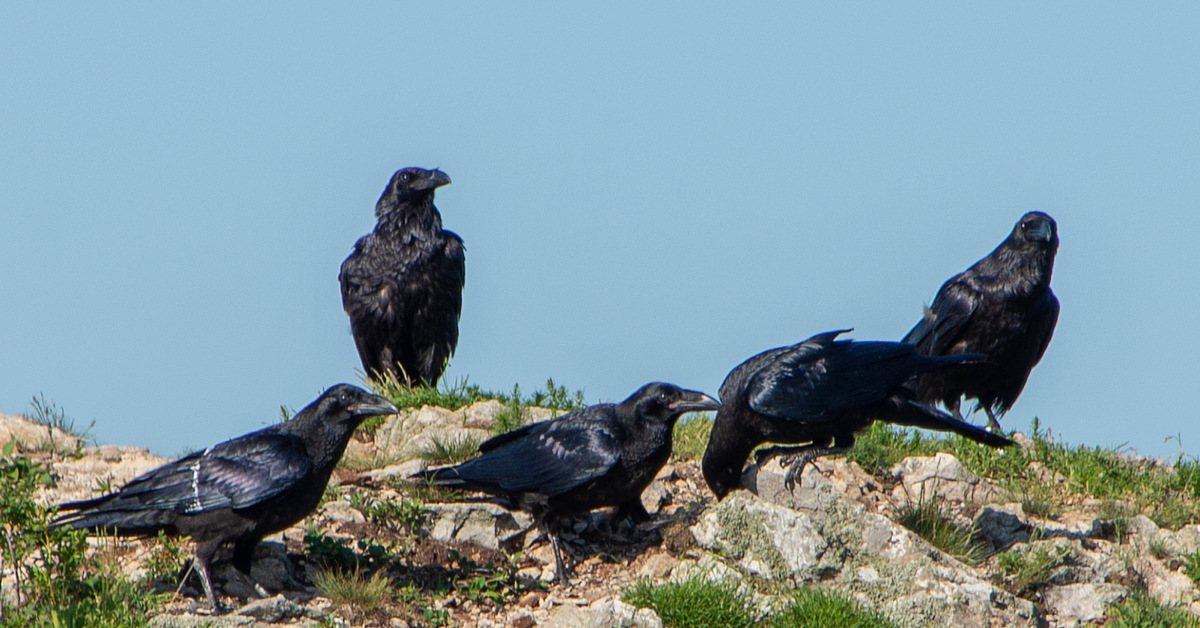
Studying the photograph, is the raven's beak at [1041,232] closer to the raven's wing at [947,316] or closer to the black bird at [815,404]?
the raven's wing at [947,316]

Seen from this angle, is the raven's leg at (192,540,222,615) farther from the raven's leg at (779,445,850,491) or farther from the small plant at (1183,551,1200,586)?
the small plant at (1183,551,1200,586)

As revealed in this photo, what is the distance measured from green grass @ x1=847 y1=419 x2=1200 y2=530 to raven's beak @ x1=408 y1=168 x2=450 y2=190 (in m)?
4.73

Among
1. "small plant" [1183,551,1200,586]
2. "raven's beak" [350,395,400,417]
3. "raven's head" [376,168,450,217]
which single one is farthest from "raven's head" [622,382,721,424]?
"raven's head" [376,168,450,217]

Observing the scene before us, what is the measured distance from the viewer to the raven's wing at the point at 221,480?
6.51 metres

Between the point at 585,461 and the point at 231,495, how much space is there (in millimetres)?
1884

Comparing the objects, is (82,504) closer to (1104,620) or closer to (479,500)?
(479,500)

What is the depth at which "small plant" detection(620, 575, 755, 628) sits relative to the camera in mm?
6570

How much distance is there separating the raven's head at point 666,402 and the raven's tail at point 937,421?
3.80 ft

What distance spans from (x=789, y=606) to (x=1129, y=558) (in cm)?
255

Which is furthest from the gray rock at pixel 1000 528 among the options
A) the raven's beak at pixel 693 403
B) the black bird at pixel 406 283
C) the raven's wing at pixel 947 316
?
the black bird at pixel 406 283

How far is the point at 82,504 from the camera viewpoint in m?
6.64

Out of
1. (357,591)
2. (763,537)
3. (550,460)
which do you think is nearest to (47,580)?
(357,591)

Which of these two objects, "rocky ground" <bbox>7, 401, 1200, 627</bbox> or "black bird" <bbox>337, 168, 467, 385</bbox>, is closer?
"rocky ground" <bbox>7, 401, 1200, 627</bbox>

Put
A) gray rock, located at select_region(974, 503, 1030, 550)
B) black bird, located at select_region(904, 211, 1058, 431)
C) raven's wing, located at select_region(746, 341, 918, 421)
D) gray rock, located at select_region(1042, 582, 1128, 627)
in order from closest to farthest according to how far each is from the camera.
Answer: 1. gray rock, located at select_region(1042, 582, 1128, 627)
2. raven's wing, located at select_region(746, 341, 918, 421)
3. gray rock, located at select_region(974, 503, 1030, 550)
4. black bird, located at select_region(904, 211, 1058, 431)
